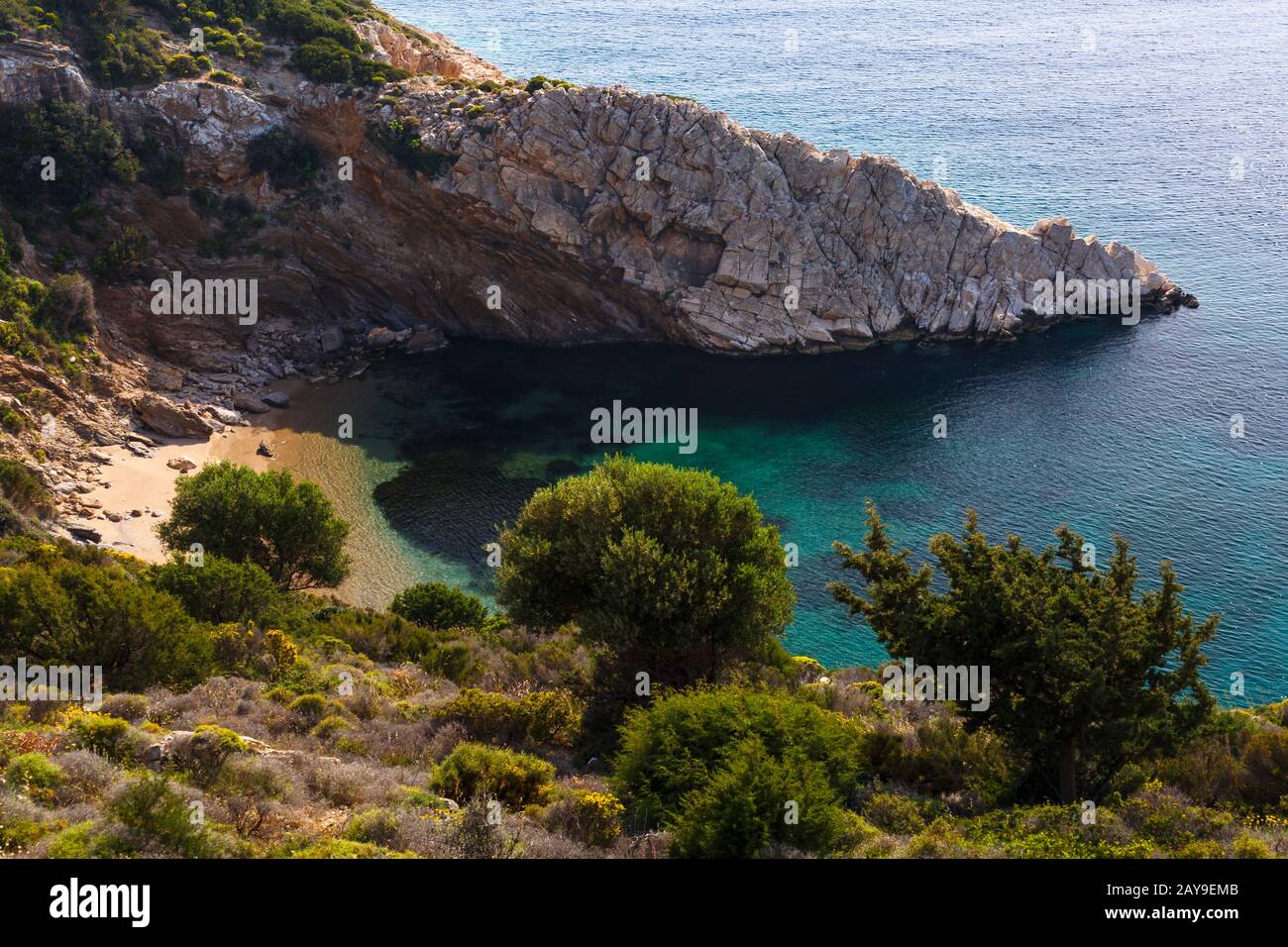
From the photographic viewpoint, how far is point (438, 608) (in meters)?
43.8

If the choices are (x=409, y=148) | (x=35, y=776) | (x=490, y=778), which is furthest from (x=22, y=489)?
(x=409, y=148)

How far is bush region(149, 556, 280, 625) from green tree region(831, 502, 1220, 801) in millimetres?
21541

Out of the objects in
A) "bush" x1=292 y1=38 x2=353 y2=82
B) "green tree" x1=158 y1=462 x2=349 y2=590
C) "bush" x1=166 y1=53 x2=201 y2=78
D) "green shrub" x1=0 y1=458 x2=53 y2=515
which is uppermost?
"bush" x1=292 y1=38 x2=353 y2=82

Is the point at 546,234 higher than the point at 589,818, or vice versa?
the point at 546,234

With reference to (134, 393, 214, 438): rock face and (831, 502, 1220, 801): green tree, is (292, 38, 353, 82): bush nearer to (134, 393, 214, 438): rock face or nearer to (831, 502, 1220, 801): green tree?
(134, 393, 214, 438): rock face

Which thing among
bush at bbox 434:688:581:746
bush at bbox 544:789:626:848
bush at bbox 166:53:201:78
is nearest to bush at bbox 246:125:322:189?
bush at bbox 166:53:201:78

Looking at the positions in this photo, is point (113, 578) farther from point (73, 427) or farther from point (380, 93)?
point (380, 93)

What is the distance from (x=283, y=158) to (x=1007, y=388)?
51.3m

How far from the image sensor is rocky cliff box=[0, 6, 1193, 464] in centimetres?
7038

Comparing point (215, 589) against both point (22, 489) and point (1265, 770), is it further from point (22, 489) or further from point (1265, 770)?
point (1265, 770)

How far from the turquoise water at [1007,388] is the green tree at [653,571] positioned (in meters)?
12.9

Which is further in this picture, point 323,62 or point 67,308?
point 323,62
